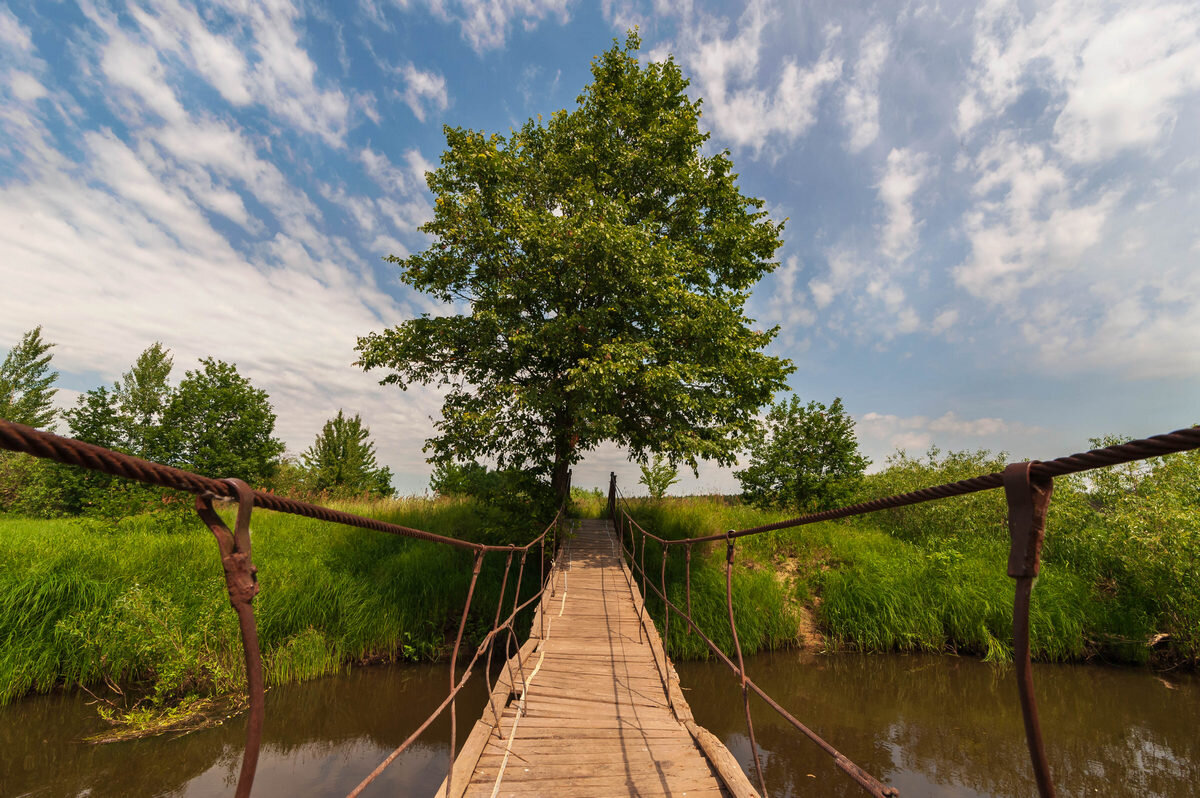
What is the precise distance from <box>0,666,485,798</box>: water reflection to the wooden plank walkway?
2.95 m

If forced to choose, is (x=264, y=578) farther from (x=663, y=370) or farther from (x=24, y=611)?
(x=663, y=370)

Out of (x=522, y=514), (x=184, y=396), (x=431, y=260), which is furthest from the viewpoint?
(x=184, y=396)

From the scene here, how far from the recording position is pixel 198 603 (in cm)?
884

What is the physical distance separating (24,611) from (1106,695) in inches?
735

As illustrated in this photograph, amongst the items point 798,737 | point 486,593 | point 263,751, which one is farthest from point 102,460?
point 486,593

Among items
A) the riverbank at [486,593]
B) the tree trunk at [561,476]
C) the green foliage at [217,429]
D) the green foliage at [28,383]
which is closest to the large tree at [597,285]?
the tree trunk at [561,476]

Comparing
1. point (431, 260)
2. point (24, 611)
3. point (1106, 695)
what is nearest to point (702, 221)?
point (431, 260)

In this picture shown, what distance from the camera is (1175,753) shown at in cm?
708

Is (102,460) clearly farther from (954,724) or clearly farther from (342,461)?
(342,461)

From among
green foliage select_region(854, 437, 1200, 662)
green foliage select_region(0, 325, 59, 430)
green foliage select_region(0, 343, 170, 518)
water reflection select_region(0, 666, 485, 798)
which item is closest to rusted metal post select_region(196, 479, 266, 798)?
water reflection select_region(0, 666, 485, 798)

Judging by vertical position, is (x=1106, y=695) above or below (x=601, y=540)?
below

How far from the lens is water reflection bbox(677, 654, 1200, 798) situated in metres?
6.46

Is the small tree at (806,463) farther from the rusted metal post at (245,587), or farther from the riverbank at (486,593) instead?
the rusted metal post at (245,587)

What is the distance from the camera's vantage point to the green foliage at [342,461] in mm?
22719
